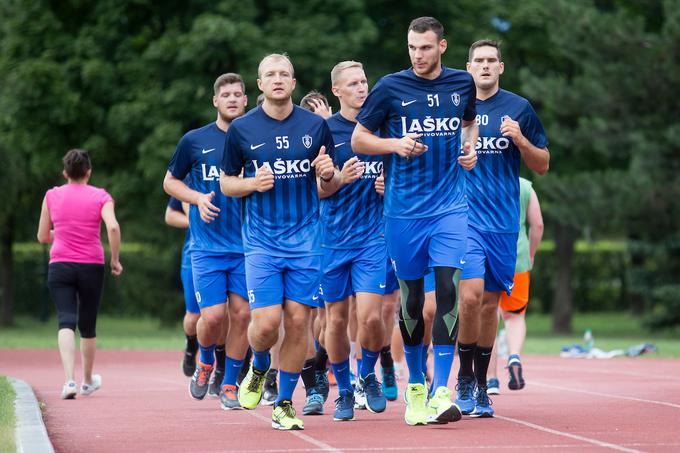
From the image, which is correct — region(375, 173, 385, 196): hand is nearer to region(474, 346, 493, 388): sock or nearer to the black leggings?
region(474, 346, 493, 388): sock

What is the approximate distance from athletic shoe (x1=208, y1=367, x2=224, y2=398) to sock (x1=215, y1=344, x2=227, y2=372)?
0.04 metres

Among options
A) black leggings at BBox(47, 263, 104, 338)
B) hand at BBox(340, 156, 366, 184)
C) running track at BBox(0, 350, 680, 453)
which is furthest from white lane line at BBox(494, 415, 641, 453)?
black leggings at BBox(47, 263, 104, 338)

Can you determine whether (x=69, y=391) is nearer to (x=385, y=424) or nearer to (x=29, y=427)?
(x=29, y=427)

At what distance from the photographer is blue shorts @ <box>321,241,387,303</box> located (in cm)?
1034

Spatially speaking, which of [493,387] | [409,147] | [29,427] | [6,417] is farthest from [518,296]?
[29,427]

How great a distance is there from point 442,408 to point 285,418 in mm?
1061

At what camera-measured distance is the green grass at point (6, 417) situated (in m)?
7.79

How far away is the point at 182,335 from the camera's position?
103 ft

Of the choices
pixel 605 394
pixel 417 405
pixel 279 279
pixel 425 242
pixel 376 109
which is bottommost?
pixel 605 394

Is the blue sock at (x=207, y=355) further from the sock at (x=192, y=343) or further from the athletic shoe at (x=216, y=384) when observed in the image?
the sock at (x=192, y=343)

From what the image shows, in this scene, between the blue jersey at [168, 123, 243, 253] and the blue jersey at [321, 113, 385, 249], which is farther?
the blue jersey at [168, 123, 243, 253]

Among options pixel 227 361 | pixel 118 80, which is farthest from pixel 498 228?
pixel 118 80

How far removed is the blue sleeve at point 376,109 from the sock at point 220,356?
3.73 m

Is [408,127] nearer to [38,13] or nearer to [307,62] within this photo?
[307,62]
